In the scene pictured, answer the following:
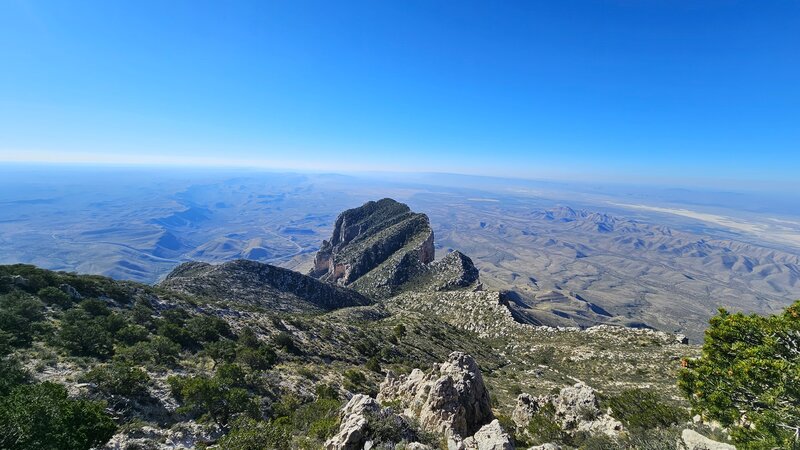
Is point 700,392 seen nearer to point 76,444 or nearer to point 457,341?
point 76,444

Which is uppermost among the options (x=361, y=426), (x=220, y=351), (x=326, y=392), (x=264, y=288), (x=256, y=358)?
(x=361, y=426)

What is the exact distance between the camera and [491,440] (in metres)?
12.8

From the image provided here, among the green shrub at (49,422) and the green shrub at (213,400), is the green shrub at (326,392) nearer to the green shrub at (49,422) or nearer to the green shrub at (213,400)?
the green shrub at (213,400)

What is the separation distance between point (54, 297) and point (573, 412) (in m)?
32.0

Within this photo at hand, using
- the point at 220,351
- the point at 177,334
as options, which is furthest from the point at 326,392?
the point at 177,334

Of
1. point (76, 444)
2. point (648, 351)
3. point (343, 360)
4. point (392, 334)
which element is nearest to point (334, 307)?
point (392, 334)

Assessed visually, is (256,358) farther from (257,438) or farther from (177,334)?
(257,438)

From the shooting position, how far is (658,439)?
1208 cm

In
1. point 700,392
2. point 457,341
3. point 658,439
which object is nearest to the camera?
point 658,439

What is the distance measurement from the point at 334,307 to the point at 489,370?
114ft

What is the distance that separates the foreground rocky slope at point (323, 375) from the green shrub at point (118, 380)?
6 centimetres

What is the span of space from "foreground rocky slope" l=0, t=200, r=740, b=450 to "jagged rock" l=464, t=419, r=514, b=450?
0.21 ft

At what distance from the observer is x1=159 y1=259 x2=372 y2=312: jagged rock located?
49.0m

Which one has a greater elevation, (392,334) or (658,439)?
(658,439)
